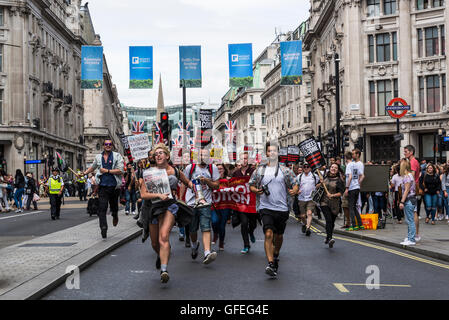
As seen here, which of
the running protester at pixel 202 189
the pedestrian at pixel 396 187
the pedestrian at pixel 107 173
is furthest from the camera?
the pedestrian at pixel 396 187

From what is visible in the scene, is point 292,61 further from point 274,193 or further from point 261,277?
point 261,277

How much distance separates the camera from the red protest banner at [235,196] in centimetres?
1117

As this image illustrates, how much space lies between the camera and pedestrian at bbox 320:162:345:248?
476 inches

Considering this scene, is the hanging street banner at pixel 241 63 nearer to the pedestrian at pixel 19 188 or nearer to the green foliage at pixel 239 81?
the green foliage at pixel 239 81

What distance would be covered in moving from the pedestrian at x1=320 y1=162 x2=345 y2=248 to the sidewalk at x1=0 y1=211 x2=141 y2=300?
408 cm

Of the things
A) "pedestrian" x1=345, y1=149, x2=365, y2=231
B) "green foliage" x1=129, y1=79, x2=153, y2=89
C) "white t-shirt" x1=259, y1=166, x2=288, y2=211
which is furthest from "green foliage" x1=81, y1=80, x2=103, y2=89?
"white t-shirt" x1=259, y1=166, x2=288, y2=211

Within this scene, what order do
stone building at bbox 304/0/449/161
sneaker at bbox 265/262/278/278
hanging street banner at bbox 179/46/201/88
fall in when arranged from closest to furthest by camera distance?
sneaker at bbox 265/262/278/278 → hanging street banner at bbox 179/46/201/88 → stone building at bbox 304/0/449/161

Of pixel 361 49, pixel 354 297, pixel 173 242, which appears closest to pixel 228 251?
pixel 173 242

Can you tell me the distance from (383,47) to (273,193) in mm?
37339

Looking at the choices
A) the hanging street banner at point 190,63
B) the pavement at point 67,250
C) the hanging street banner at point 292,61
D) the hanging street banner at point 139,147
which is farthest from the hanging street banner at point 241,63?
the hanging street banner at point 139,147

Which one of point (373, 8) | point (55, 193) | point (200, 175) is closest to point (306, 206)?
point (200, 175)

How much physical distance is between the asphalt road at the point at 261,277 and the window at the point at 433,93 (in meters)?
31.8

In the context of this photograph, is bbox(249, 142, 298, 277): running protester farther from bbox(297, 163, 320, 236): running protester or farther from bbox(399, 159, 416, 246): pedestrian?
bbox(297, 163, 320, 236): running protester
